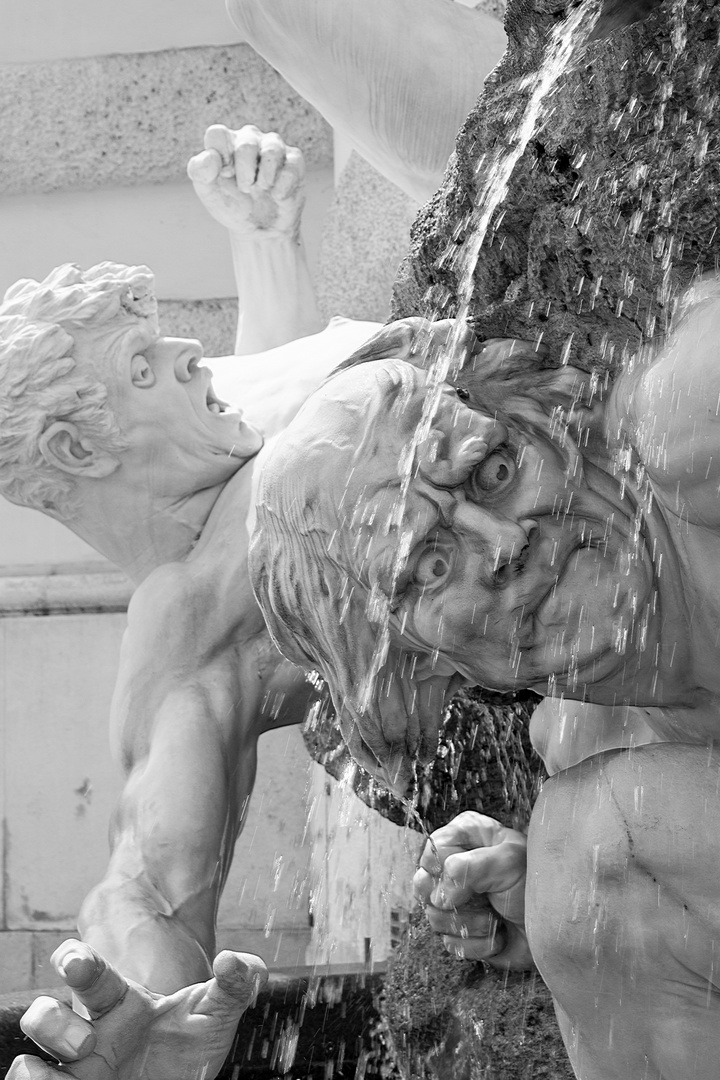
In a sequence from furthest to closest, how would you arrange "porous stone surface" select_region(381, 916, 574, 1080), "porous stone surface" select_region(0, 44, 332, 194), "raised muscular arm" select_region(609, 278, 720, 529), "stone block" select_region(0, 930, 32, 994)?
"porous stone surface" select_region(0, 44, 332, 194) → "stone block" select_region(0, 930, 32, 994) → "porous stone surface" select_region(381, 916, 574, 1080) → "raised muscular arm" select_region(609, 278, 720, 529)

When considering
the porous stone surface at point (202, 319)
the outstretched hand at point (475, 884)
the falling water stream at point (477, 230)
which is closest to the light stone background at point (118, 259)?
the porous stone surface at point (202, 319)

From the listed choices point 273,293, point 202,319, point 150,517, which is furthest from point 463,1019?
point 202,319

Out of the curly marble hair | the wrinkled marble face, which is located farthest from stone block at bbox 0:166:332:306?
the wrinkled marble face

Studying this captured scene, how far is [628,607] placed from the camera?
0.89 metres

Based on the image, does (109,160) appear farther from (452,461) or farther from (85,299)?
(452,461)

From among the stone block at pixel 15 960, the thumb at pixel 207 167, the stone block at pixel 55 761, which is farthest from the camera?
the stone block at pixel 55 761

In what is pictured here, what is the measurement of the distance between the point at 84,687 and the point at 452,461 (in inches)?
101

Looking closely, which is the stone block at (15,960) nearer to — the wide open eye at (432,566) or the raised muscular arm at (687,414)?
the wide open eye at (432,566)

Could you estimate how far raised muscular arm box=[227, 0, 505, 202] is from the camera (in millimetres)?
1938

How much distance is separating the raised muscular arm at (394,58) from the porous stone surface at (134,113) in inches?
61.0

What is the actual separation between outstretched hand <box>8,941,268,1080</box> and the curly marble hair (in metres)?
0.60

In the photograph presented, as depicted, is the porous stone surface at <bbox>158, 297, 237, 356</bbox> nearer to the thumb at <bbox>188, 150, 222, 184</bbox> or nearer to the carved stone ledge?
Answer: the carved stone ledge

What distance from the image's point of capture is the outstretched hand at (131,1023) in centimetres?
120

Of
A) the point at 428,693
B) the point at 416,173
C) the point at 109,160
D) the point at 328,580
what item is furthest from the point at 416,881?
the point at 109,160
